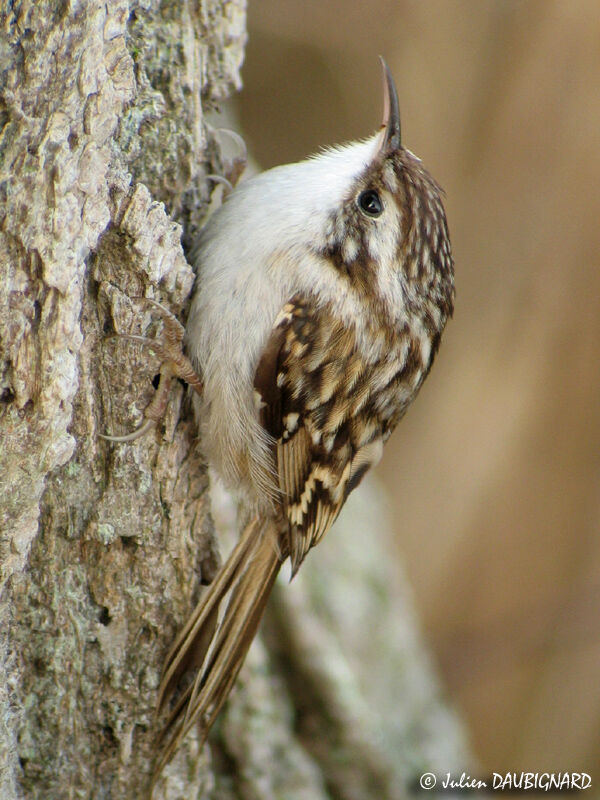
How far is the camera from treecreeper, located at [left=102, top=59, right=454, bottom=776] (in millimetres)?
1537

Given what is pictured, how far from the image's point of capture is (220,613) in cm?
167

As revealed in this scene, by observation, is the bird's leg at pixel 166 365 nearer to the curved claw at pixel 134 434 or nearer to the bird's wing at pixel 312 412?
the curved claw at pixel 134 434

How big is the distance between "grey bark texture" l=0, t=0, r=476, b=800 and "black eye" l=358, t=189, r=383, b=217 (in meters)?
0.33

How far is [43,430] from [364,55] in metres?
2.57

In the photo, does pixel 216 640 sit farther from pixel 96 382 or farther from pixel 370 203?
pixel 370 203

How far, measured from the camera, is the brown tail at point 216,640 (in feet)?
5.24

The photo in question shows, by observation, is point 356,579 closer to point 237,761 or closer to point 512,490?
point 237,761

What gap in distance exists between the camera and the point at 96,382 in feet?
4.63

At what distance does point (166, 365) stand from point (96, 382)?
5.7 inches

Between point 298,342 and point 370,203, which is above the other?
point 370,203

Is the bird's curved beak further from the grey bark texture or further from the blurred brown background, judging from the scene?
the blurred brown background

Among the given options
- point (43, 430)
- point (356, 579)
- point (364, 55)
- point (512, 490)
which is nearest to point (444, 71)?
point (364, 55)

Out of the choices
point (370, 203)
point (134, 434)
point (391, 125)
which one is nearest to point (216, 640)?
point (134, 434)

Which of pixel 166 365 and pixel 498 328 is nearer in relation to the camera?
pixel 166 365
